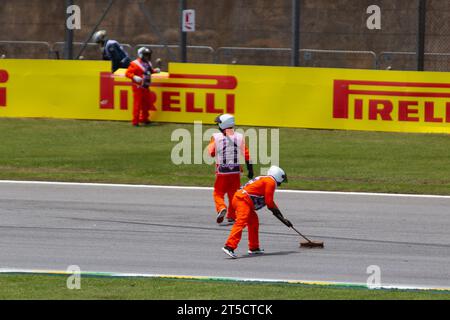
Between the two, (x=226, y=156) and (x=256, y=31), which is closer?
(x=226, y=156)

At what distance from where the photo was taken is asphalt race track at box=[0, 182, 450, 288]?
44.9ft

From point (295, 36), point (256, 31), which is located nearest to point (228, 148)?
point (295, 36)

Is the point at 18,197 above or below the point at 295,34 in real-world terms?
below

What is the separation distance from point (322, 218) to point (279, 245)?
84.3 inches

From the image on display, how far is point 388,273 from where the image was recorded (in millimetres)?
13414

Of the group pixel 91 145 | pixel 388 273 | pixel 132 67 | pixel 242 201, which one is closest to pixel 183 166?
pixel 91 145

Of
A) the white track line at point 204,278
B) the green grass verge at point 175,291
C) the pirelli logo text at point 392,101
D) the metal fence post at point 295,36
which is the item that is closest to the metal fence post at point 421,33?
the pirelli logo text at point 392,101

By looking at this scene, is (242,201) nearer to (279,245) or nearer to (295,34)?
(279,245)

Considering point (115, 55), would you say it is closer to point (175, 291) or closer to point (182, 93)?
point (182, 93)

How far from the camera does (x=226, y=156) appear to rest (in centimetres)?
1623

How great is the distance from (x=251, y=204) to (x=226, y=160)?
192cm

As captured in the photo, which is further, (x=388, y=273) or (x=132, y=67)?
(x=132, y=67)

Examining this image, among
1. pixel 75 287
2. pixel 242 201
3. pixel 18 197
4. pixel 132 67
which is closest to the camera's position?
pixel 75 287

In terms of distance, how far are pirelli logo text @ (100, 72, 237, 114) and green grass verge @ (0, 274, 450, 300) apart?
46.0 ft
